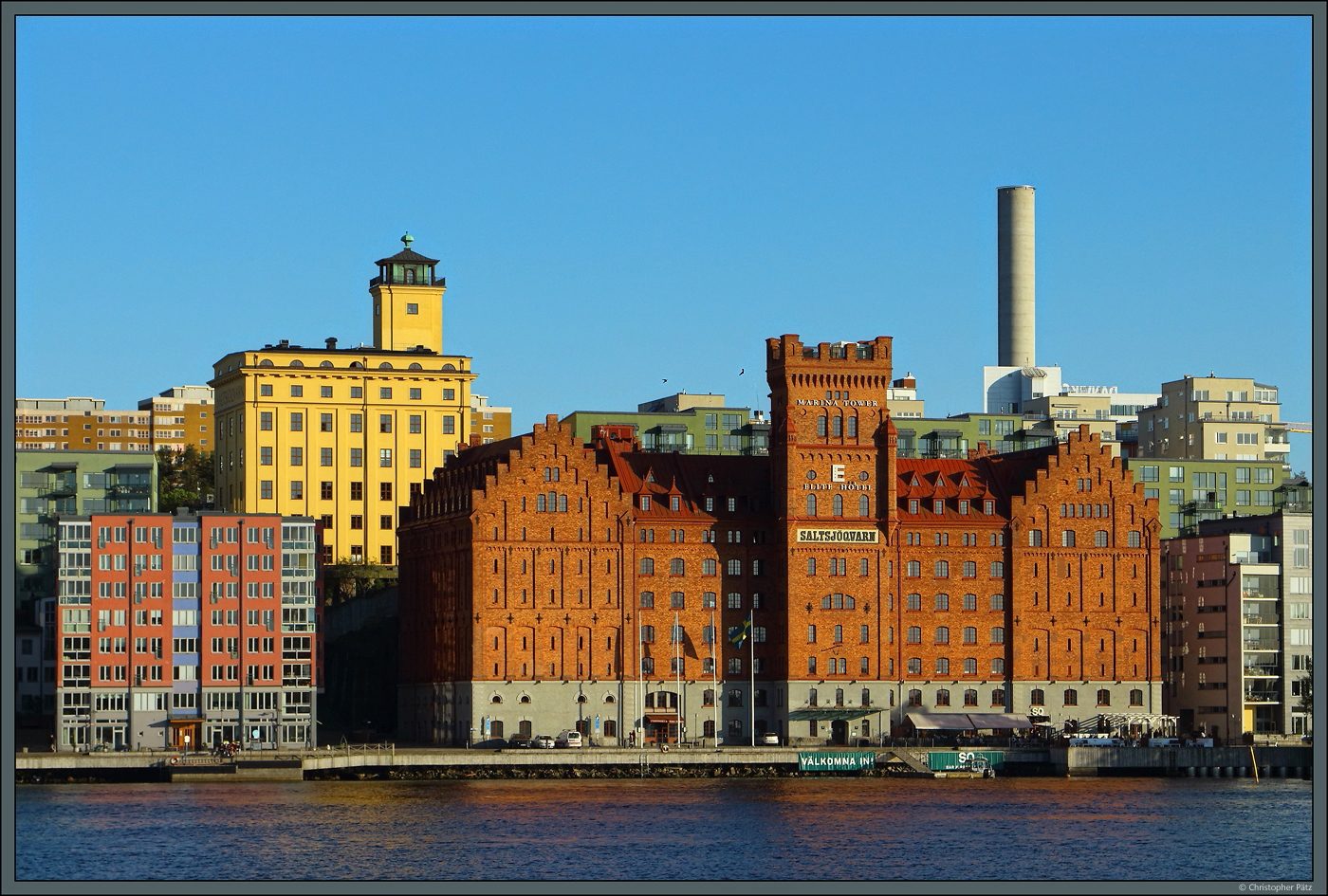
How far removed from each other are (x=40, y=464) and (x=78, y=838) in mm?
73548

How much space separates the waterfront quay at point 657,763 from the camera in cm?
15150

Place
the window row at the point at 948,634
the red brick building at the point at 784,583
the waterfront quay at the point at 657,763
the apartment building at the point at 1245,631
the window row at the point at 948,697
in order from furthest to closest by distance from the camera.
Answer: the apartment building at the point at 1245,631
the window row at the point at 948,634
the window row at the point at 948,697
the red brick building at the point at 784,583
the waterfront quay at the point at 657,763

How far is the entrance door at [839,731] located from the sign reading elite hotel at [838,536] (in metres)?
12.8

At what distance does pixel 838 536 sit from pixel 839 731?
14.0 meters

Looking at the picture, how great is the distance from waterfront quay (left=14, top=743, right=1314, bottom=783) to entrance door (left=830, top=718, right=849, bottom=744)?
6.84 metres

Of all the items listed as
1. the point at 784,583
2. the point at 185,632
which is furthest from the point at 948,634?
the point at 185,632

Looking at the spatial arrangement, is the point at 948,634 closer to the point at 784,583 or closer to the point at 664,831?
the point at 784,583

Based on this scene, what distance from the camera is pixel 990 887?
92.2 metres

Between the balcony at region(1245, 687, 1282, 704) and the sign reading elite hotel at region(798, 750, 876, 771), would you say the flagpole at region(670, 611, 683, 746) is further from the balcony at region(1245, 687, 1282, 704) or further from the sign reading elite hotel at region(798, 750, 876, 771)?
the balcony at region(1245, 687, 1282, 704)

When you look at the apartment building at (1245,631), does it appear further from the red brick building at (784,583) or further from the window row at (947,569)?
the window row at (947,569)

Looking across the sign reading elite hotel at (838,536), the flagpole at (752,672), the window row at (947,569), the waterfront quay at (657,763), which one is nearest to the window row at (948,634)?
the window row at (947,569)

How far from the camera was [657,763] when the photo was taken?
160 metres

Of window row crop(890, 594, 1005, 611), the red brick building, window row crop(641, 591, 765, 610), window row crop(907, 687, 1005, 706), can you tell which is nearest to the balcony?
the red brick building

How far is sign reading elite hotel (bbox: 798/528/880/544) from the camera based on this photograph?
17475cm
